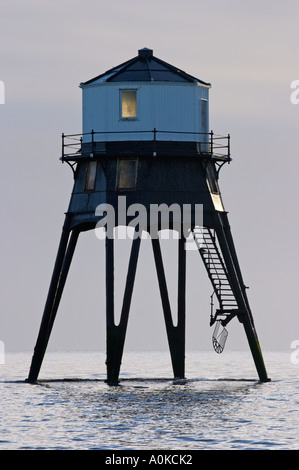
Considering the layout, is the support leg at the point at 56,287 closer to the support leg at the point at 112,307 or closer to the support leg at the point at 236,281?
the support leg at the point at 112,307

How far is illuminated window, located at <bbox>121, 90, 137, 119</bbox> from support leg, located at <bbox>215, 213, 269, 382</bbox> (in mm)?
5777

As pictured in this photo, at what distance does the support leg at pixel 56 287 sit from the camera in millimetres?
74375

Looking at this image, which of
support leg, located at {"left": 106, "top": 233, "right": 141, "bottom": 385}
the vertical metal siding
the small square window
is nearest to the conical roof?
the vertical metal siding

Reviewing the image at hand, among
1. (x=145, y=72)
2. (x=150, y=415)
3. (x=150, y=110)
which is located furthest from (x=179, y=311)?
(x=150, y=415)

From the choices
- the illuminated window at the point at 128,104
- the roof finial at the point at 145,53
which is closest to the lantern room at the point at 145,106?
the illuminated window at the point at 128,104

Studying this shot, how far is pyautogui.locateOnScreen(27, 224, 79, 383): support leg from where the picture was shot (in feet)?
244

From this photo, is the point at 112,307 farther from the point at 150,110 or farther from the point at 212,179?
the point at 150,110

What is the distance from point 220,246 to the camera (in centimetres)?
7356

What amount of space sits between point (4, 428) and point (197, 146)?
1806 centimetres

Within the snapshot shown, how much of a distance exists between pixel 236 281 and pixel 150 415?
1215cm

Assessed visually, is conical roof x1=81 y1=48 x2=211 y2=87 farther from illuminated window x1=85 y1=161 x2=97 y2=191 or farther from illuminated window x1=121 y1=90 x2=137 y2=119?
illuminated window x1=85 y1=161 x2=97 y2=191

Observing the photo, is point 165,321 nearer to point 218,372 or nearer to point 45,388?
point 45,388

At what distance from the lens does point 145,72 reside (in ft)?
241

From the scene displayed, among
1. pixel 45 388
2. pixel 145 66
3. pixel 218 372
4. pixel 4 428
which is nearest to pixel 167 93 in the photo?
pixel 145 66
